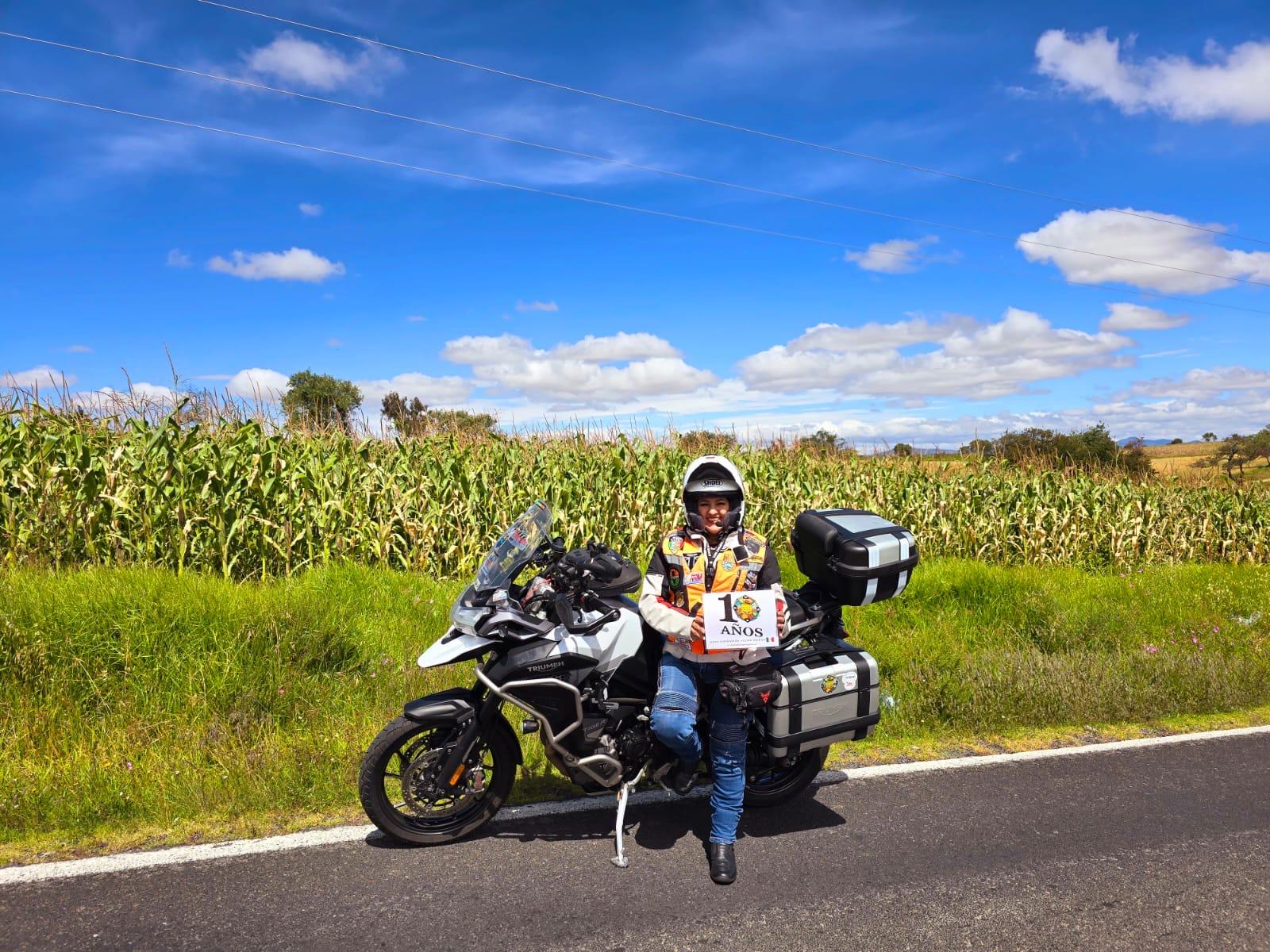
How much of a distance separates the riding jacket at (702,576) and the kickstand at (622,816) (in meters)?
0.70

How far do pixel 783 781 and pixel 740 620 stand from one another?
1.41 metres

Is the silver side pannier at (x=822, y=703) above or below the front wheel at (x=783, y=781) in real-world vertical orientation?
above

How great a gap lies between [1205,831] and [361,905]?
439 cm

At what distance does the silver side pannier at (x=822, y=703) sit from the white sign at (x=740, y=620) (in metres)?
0.42

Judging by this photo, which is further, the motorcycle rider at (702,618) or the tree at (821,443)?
the tree at (821,443)

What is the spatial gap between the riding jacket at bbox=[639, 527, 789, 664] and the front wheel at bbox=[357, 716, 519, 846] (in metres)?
1.08

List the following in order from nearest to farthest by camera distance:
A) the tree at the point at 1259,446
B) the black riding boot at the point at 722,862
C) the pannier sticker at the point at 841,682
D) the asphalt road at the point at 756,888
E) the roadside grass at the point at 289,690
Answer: the asphalt road at the point at 756,888 < the black riding boot at the point at 722,862 < the pannier sticker at the point at 841,682 < the roadside grass at the point at 289,690 < the tree at the point at 1259,446

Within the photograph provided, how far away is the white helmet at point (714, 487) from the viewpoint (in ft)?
13.8

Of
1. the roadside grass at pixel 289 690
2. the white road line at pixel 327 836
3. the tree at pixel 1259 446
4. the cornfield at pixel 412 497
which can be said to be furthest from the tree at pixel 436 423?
the tree at pixel 1259 446

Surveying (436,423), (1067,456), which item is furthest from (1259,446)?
(436,423)

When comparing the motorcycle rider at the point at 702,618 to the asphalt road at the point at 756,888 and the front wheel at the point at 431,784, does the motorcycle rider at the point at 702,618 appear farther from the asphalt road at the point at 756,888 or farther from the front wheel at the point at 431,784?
the front wheel at the point at 431,784

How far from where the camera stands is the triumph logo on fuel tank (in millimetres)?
4105

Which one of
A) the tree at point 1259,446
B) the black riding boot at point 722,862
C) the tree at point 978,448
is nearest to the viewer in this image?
the black riding boot at point 722,862

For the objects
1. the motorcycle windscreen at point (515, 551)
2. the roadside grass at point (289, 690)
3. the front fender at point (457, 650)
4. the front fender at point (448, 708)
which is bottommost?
the roadside grass at point (289, 690)
